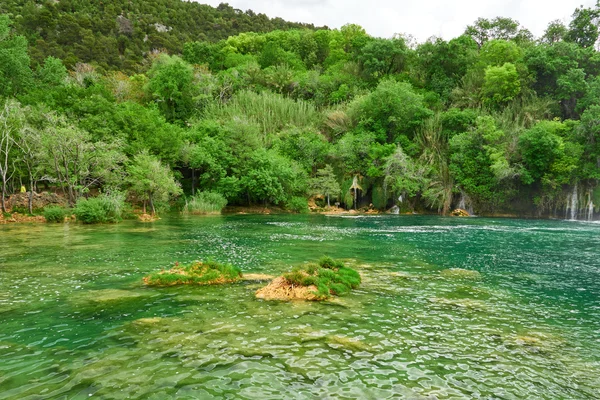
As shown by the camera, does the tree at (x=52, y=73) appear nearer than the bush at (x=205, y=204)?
No

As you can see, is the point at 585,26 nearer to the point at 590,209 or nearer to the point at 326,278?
the point at 590,209

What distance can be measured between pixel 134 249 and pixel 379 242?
47.5 feet

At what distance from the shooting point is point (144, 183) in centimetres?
3650

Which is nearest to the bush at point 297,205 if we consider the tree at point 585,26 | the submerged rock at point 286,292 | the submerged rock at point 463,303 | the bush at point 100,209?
the bush at point 100,209

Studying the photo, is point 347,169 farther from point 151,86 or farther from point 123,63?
point 123,63

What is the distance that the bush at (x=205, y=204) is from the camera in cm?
4534

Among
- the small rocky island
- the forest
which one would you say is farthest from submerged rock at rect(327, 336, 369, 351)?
the forest

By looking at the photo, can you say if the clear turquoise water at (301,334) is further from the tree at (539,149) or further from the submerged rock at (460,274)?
the tree at (539,149)

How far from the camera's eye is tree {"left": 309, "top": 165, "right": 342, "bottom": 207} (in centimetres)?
5212

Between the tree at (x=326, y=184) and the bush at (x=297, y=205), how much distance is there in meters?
3.05

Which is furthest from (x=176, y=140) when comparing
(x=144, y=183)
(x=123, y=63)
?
(x=123, y=63)

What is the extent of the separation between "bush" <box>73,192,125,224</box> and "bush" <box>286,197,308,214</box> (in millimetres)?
22874

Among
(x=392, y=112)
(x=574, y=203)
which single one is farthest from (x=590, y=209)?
(x=392, y=112)

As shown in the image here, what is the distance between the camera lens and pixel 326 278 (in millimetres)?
11977
